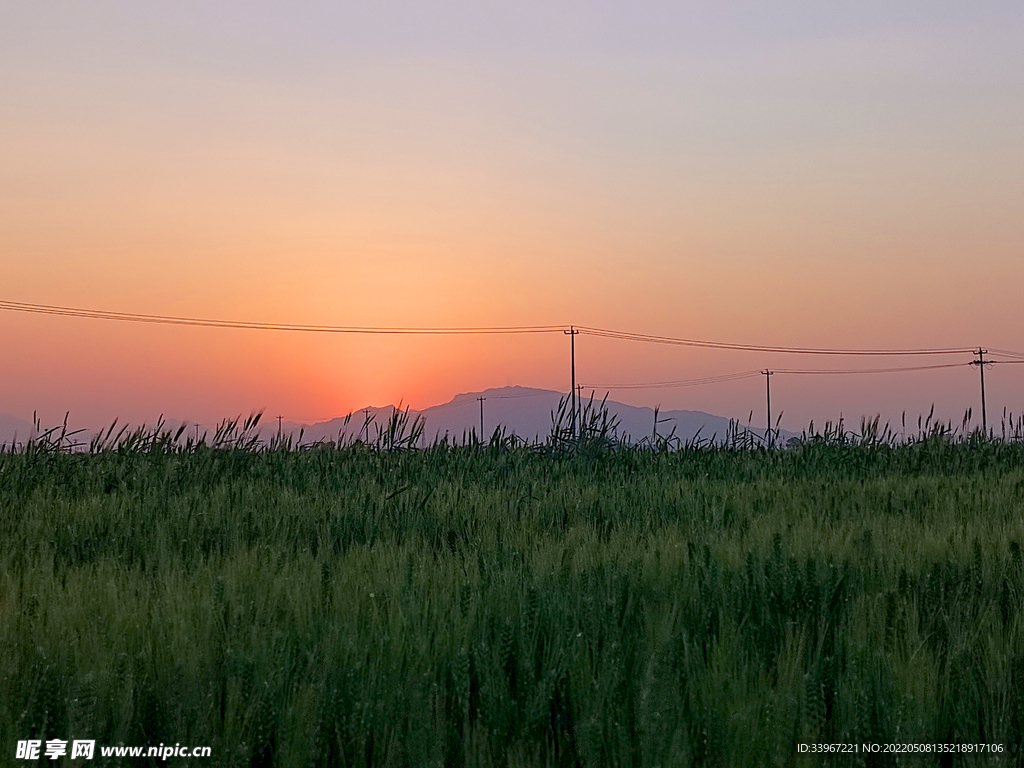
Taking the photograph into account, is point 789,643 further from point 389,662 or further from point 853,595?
point 389,662

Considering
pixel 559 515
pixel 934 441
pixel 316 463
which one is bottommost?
pixel 559 515

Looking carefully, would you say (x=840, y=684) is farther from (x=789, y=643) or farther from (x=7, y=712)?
(x=7, y=712)

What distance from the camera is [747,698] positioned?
313cm

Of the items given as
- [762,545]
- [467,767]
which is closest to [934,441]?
[762,545]

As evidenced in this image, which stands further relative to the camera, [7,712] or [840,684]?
[840,684]

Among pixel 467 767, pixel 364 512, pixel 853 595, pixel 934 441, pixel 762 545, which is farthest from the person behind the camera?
pixel 934 441

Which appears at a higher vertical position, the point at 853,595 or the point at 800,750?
the point at 853,595

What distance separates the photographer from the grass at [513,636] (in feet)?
9.59

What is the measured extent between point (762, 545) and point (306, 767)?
12.1 feet

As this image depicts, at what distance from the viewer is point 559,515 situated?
817 centimetres

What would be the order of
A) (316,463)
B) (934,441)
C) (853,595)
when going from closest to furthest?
(853,595) → (316,463) → (934,441)

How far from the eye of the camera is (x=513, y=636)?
361 cm

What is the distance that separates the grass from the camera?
2924 millimetres

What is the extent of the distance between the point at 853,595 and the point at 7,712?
386cm
